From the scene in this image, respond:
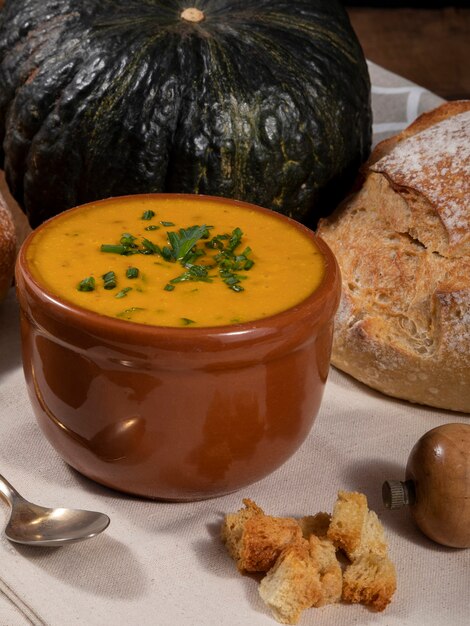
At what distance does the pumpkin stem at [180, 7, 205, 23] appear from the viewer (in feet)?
8.13

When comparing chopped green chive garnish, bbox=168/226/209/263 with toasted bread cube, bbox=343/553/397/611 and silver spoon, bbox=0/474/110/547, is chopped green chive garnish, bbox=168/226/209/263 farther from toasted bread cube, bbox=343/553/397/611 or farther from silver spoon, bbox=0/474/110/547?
toasted bread cube, bbox=343/553/397/611

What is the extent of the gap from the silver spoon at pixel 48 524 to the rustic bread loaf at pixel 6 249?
73cm

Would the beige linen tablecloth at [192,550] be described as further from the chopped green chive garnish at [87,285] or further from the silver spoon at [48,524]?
the chopped green chive garnish at [87,285]

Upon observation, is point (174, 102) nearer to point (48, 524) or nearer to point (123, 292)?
point (123, 292)

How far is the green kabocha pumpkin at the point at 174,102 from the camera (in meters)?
2.34

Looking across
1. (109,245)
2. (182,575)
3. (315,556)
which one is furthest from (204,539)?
(109,245)

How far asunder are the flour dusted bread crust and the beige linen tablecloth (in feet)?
0.34

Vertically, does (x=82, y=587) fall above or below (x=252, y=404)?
below

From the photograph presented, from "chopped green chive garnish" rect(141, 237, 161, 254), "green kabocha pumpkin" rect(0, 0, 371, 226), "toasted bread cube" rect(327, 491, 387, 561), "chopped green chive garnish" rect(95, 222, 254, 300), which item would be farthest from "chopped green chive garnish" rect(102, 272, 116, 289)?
"green kabocha pumpkin" rect(0, 0, 371, 226)

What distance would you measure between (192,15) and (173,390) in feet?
4.34

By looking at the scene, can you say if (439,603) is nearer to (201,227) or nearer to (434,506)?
(434,506)

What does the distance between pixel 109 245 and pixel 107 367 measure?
279 mm

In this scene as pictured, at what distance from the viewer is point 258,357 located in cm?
155

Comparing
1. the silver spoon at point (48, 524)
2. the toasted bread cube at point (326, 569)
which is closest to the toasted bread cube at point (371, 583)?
the toasted bread cube at point (326, 569)
